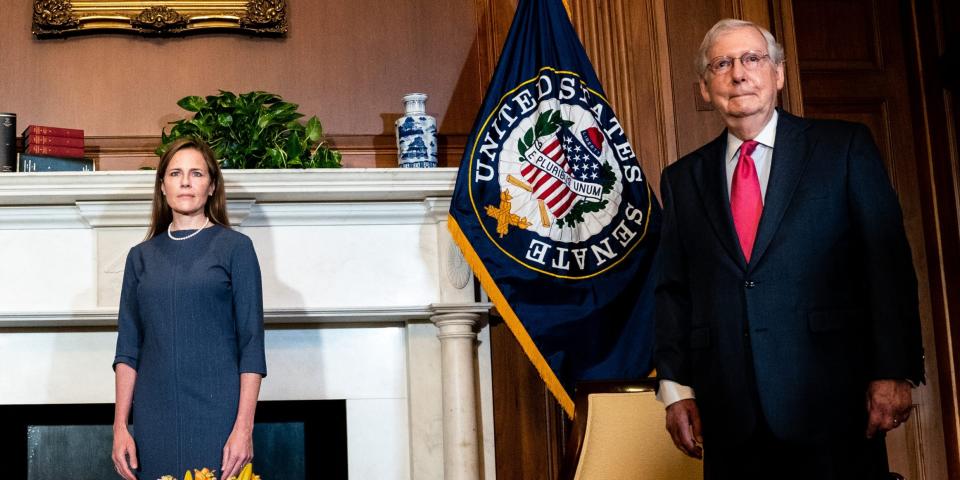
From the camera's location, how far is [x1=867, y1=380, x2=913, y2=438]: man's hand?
1762 millimetres

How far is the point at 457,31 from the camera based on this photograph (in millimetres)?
3988

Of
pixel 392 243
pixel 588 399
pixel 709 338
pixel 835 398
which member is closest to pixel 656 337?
pixel 709 338

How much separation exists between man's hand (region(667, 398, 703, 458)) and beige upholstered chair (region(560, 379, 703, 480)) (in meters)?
0.80

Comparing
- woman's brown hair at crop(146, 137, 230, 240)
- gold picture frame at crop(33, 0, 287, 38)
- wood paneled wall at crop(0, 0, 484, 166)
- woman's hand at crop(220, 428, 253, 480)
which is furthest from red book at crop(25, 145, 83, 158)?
woman's hand at crop(220, 428, 253, 480)

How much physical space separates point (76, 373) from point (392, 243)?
1.15 metres

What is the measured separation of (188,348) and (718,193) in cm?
136

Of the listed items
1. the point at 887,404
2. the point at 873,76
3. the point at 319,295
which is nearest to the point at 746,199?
the point at 887,404

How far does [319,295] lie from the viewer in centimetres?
342

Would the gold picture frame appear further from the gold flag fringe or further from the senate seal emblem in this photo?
the gold flag fringe

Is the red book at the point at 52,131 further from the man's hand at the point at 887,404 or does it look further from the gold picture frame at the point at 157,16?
the man's hand at the point at 887,404

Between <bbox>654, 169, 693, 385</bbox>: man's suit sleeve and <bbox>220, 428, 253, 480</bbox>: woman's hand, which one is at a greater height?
<bbox>654, 169, 693, 385</bbox>: man's suit sleeve

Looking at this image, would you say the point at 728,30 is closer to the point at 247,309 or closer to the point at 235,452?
the point at 247,309

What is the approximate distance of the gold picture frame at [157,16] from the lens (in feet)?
12.4

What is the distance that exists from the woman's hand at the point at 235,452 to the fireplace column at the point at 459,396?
0.95 meters
